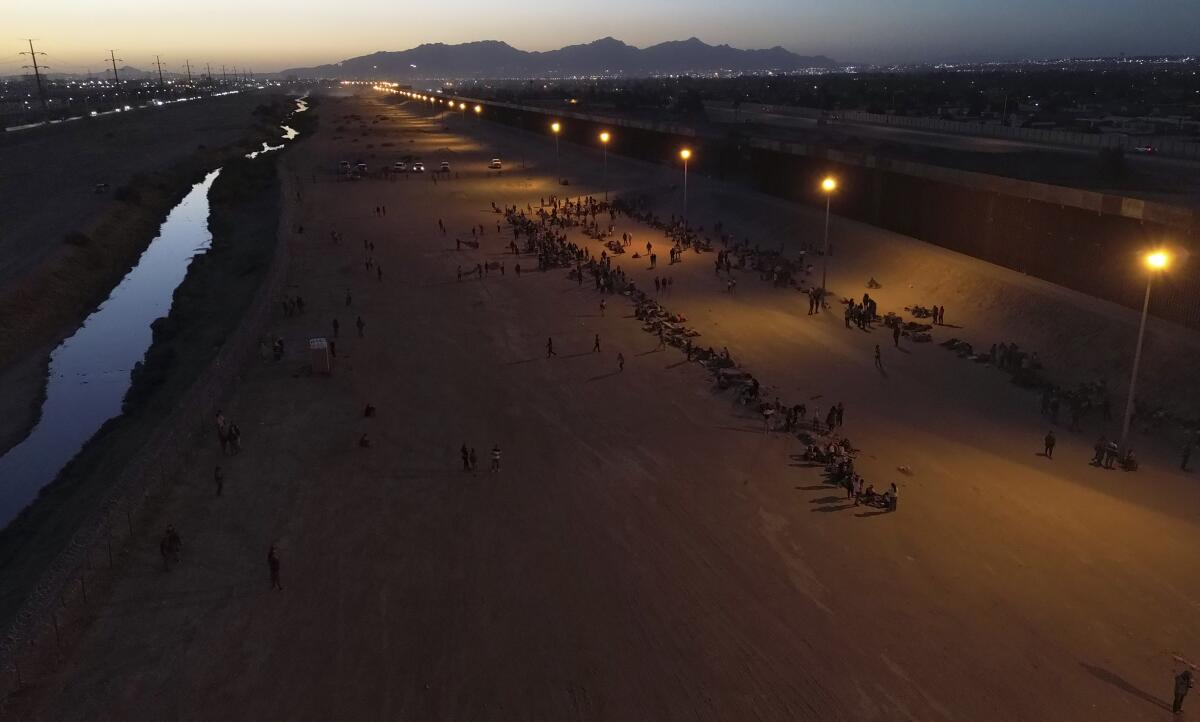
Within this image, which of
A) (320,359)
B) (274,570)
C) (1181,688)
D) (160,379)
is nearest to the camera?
(1181,688)

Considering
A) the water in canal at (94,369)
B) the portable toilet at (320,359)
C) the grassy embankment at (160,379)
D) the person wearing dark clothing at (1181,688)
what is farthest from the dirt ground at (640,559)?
the water in canal at (94,369)

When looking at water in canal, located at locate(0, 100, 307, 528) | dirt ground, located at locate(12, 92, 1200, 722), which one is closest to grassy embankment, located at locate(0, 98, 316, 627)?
water in canal, located at locate(0, 100, 307, 528)

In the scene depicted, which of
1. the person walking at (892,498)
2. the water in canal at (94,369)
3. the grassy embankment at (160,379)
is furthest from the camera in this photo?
the water in canal at (94,369)

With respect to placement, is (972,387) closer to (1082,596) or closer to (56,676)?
(1082,596)

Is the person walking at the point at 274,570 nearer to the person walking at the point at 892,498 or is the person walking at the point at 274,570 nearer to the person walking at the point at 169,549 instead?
the person walking at the point at 169,549

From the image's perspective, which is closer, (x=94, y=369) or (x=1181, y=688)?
(x=1181, y=688)

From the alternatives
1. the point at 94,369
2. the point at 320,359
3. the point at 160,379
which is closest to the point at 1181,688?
the point at 320,359

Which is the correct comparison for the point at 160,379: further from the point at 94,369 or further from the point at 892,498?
the point at 892,498

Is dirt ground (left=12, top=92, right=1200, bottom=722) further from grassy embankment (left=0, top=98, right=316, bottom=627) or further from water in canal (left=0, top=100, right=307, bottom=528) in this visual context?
water in canal (left=0, top=100, right=307, bottom=528)
